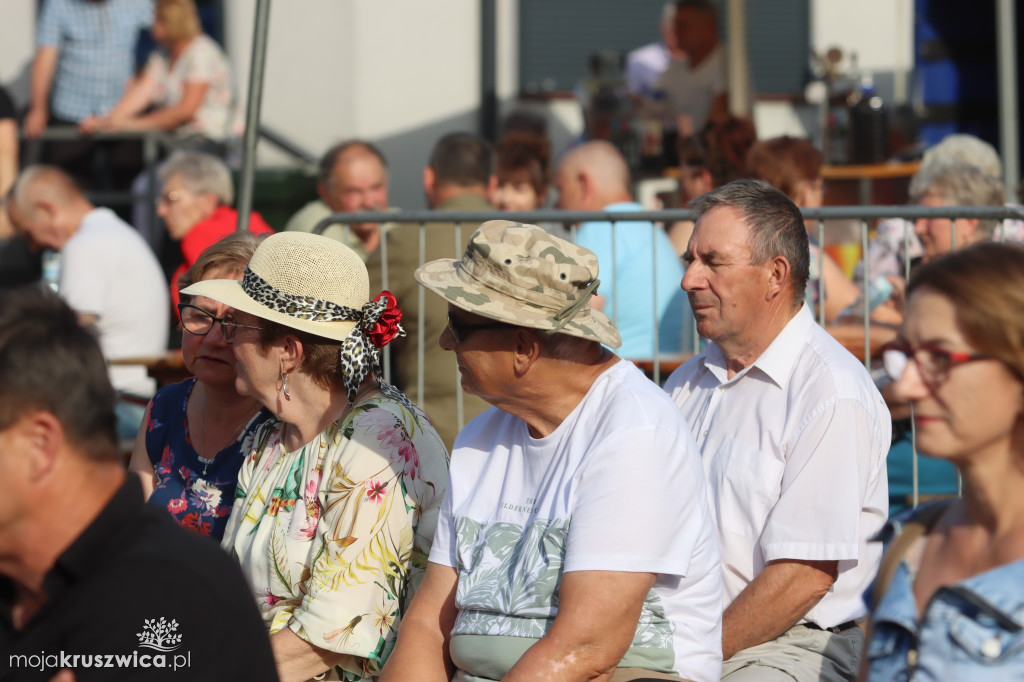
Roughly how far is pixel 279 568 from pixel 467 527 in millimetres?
519

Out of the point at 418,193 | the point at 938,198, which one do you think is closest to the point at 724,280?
the point at 938,198

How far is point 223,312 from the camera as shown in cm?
325

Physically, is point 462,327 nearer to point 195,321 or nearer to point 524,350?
Answer: point 524,350

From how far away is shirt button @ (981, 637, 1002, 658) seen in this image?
178 cm

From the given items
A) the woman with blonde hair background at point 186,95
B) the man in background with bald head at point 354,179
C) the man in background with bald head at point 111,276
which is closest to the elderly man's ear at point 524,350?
the man in background with bald head at point 354,179

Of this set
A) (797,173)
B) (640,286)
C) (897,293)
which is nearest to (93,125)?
(640,286)

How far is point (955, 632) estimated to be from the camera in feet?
5.99

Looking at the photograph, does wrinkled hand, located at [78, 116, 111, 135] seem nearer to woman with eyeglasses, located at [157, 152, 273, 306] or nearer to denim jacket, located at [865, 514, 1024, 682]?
woman with eyeglasses, located at [157, 152, 273, 306]

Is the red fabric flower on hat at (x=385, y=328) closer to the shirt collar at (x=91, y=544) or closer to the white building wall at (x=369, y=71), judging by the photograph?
the shirt collar at (x=91, y=544)

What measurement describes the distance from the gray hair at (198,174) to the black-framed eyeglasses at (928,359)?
498cm

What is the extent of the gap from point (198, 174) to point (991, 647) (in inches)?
208

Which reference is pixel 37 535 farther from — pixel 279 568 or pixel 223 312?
pixel 223 312

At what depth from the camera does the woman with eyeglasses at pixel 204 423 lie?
330cm

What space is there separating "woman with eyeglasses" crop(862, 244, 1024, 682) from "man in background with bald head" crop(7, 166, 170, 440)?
4728 mm
